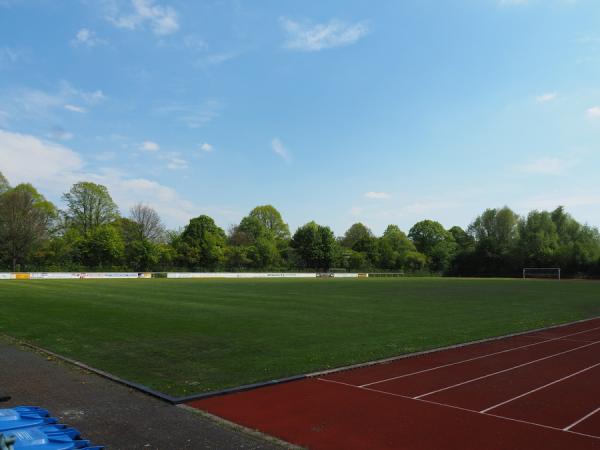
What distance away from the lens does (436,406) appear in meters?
8.03

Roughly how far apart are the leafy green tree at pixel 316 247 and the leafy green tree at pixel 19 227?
5686 centimetres

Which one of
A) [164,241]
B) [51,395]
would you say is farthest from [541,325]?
[164,241]

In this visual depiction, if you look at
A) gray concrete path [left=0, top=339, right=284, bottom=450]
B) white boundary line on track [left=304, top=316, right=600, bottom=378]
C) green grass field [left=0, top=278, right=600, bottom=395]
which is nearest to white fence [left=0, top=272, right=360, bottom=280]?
green grass field [left=0, top=278, right=600, bottom=395]

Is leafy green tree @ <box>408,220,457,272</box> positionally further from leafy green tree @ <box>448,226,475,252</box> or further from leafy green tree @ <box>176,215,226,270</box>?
leafy green tree @ <box>176,215,226,270</box>

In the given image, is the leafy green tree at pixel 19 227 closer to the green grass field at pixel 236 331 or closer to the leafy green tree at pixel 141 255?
the leafy green tree at pixel 141 255

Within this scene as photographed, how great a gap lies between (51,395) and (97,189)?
87548 millimetres

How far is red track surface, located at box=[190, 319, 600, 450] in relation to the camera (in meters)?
6.54

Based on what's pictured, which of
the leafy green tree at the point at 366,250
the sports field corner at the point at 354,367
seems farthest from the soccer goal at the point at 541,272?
the sports field corner at the point at 354,367

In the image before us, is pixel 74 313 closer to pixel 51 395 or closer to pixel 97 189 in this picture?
pixel 51 395

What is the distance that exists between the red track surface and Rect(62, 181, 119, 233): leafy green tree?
3420 inches

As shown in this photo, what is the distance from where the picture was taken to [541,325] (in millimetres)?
19312

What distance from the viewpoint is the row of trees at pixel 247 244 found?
2928 inches

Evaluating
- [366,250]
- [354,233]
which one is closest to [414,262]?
[366,250]

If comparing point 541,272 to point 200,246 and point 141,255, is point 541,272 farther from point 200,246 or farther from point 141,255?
point 141,255
